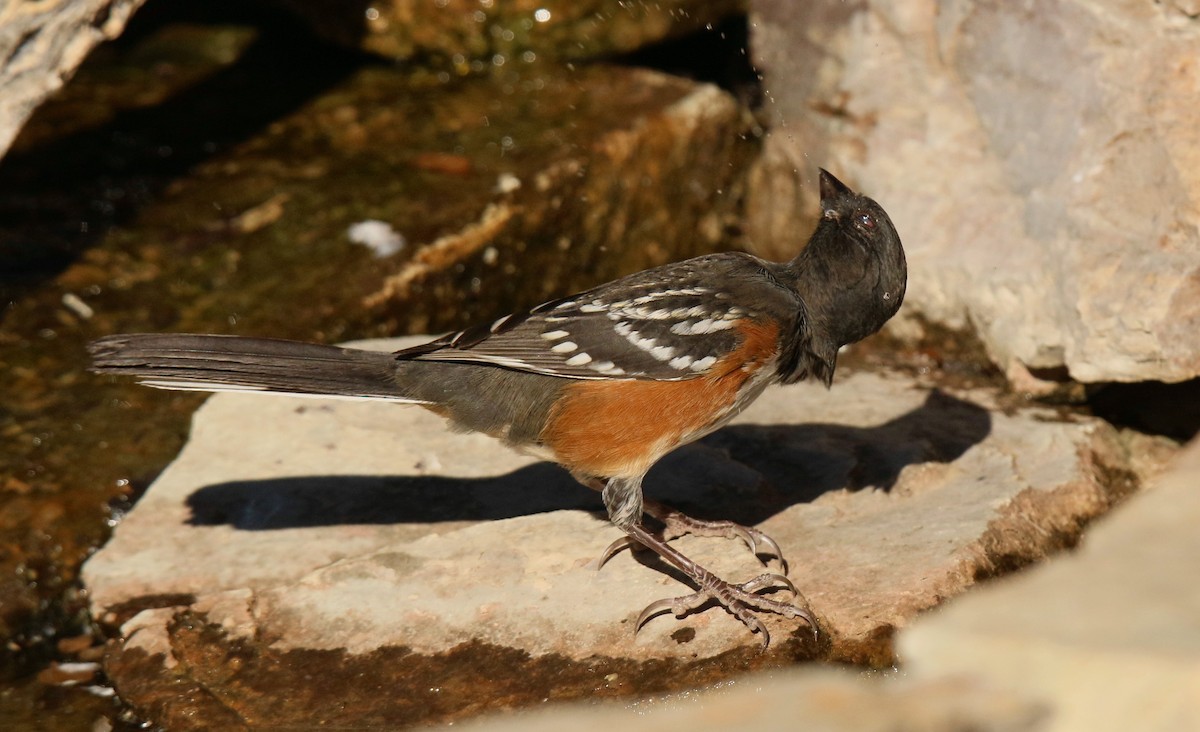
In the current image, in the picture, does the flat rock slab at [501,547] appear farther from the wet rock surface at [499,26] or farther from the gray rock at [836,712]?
the wet rock surface at [499,26]

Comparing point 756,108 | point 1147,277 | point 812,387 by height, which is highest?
point 1147,277

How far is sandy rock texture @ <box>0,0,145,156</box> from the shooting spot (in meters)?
4.53

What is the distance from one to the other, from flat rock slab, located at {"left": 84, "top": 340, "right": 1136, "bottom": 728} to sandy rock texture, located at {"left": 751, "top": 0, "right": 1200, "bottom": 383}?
43 centimetres

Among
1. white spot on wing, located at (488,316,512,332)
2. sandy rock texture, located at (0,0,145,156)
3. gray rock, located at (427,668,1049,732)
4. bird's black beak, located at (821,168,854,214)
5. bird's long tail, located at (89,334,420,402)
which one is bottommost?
bird's long tail, located at (89,334,420,402)

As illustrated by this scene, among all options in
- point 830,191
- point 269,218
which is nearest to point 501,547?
point 830,191

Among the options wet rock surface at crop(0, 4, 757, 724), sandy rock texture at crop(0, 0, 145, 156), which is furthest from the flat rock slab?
sandy rock texture at crop(0, 0, 145, 156)

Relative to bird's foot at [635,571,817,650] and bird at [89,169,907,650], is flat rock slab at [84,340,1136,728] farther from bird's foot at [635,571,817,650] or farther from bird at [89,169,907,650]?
bird at [89,169,907,650]

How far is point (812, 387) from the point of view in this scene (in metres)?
4.99

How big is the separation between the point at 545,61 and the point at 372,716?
436 cm

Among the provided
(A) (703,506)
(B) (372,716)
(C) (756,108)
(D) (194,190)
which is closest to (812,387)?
(A) (703,506)

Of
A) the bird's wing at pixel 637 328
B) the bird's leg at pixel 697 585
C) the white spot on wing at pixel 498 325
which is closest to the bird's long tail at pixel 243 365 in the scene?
the bird's wing at pixel 637 328

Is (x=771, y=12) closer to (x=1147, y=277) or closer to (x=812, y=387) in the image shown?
(x=812, y=387)

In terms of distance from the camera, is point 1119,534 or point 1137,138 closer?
point 1119,534

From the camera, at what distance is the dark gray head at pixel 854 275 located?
13.1 ft
